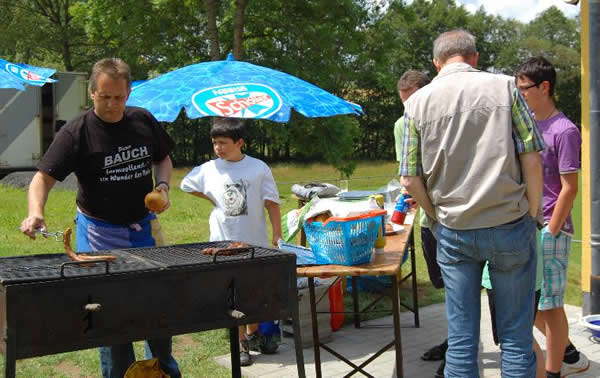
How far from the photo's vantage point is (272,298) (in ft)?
10.4

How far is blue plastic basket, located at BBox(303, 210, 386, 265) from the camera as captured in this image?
368 centimetres

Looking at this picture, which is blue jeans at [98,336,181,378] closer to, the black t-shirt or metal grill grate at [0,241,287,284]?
metal grill grate at [0,241,287,284]

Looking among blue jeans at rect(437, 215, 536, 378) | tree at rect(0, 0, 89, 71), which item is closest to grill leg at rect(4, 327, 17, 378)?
blue jeans at rect(437, 215, 536, 378)

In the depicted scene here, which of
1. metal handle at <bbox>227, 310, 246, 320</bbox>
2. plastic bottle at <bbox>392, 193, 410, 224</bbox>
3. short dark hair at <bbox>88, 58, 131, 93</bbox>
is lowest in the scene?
metal handle at <bbox>227, 310, 246, 320</bbox>

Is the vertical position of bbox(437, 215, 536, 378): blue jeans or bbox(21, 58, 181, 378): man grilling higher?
bbox(21, 58, 181, 378): man grilling

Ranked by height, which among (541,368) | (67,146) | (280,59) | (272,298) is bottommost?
(541,368)

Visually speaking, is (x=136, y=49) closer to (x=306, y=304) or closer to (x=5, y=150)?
(x=5, y=150)

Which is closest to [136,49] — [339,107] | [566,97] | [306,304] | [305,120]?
[305,120]

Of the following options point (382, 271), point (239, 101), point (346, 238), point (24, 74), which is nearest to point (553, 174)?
point (382, 271)

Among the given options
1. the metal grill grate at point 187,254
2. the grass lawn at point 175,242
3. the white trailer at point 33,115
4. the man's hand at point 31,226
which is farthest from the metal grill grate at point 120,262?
the white trailer at point 33,115

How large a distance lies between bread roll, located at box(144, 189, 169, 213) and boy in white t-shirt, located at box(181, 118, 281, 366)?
3.62 ft

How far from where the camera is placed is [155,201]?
357 cm

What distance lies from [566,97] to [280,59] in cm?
3911

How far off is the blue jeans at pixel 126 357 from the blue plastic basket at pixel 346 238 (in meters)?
0.97
